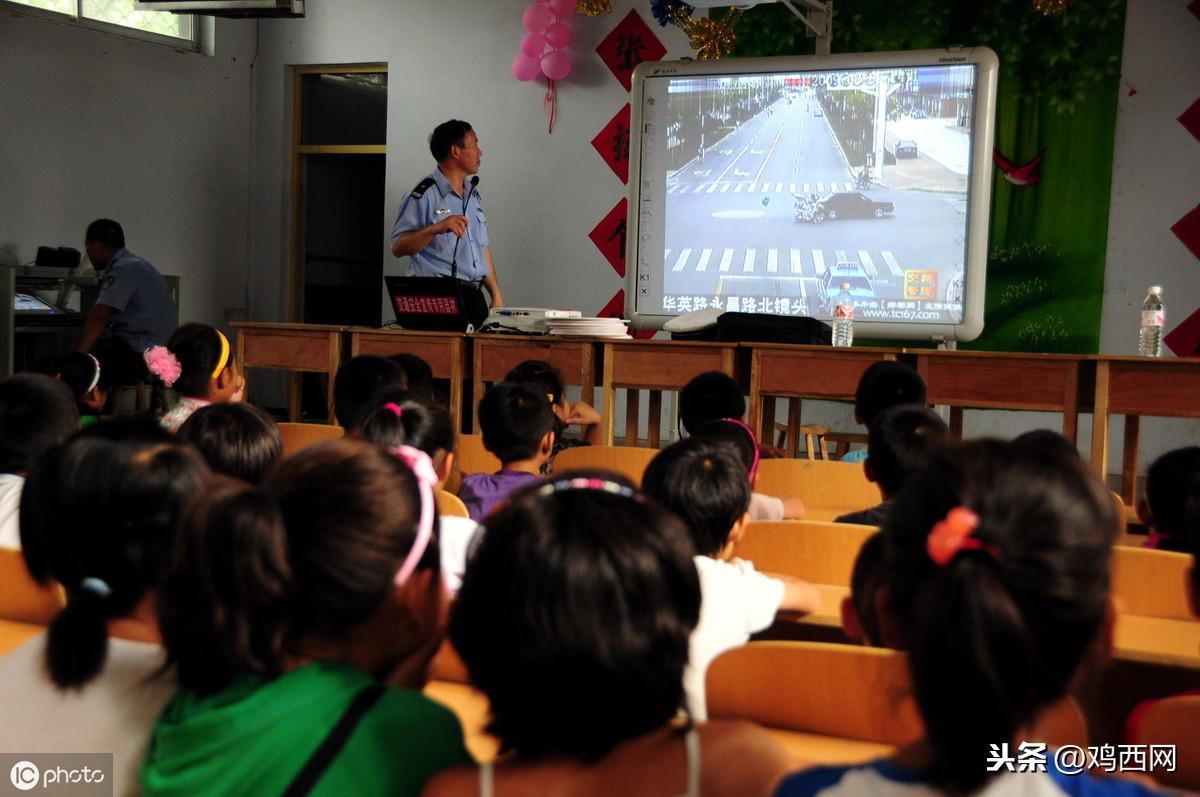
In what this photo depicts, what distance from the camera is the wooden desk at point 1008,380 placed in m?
3.96

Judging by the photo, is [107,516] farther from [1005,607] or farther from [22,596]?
[1005,607]

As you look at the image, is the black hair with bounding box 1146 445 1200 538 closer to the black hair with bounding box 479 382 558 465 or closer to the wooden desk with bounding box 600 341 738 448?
the black hair with bounding box 479 382 558 465

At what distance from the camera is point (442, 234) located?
221 inches

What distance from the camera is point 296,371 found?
16.8 ft

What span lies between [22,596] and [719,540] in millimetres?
955

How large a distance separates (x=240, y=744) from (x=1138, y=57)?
5.75 metres

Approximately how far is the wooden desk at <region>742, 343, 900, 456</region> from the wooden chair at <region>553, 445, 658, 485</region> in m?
1.45

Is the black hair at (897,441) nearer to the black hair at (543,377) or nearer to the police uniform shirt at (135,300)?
the black hair at (543,377)

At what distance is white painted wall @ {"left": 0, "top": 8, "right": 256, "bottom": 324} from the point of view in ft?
20.4

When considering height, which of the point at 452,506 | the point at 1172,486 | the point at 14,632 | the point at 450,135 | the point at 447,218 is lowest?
the point at 14,632

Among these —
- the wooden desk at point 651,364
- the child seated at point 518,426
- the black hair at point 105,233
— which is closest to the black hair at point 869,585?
the child seated at point 518,426

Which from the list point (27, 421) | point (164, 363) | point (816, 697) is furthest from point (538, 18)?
point (816, 697)

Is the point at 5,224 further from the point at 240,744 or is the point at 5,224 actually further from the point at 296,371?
the point at 240,744

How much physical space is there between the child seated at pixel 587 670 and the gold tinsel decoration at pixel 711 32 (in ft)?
18.6
